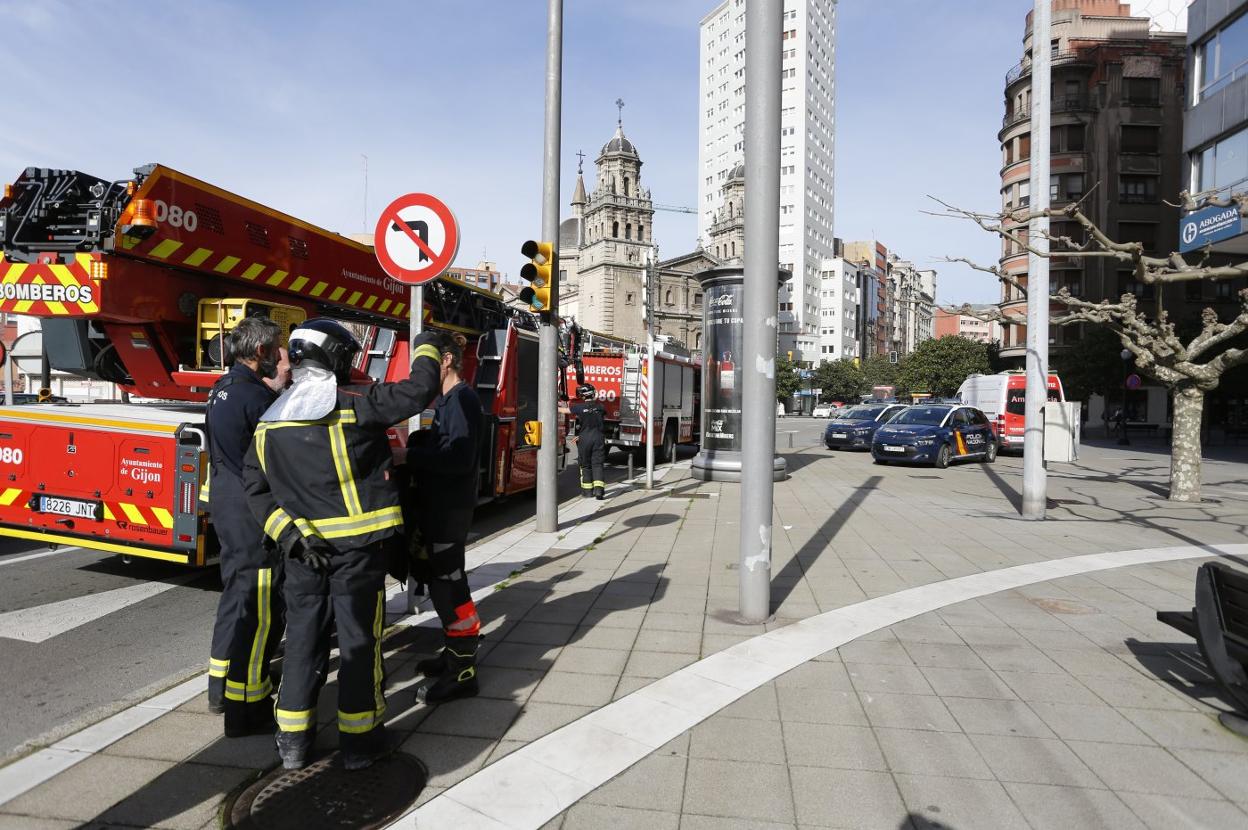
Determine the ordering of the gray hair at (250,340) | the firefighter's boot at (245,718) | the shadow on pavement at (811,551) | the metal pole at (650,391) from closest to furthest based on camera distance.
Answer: the firefighter's boot at (245,718), the gray hair at (250,340), the shadow on pavement at (811,551), the metal pole at (650,391)

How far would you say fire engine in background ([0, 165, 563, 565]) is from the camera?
18.1 feet

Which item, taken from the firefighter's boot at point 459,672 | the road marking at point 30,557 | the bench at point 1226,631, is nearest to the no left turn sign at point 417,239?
the firefighter's boot at point 459,672

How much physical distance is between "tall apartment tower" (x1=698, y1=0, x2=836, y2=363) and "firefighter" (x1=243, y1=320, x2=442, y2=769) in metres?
95.7

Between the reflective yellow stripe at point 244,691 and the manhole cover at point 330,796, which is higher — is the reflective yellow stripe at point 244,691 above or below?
above

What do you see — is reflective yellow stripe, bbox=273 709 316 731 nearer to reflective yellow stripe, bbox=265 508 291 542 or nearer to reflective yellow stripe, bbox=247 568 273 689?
reflective yellow stripe, bbox=247 568 273 689

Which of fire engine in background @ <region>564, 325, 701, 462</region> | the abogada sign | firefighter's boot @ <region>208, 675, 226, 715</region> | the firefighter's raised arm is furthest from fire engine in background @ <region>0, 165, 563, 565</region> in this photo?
the abogada sign

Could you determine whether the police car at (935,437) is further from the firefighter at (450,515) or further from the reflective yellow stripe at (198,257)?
the firefighter at (450,515)

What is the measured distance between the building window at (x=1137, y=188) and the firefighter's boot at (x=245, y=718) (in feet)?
201

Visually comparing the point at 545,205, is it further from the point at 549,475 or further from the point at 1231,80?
the point at 1231,80

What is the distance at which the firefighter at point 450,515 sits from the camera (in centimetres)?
400

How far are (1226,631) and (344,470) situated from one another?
13.8ft

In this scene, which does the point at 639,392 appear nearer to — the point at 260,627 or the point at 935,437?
the point at 935,437

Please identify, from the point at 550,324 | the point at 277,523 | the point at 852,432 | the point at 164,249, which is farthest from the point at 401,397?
the point at 852,432

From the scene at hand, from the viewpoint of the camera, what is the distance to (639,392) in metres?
17.9
